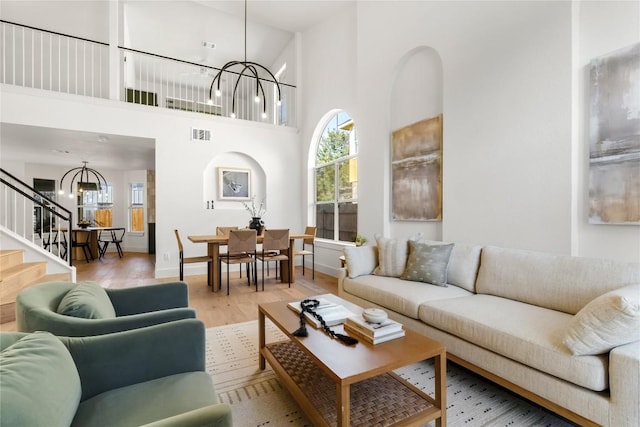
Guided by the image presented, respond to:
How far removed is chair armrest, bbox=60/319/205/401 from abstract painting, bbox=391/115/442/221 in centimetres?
295

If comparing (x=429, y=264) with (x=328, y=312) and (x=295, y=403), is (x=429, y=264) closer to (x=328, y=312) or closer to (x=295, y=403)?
(x=328, y=312)

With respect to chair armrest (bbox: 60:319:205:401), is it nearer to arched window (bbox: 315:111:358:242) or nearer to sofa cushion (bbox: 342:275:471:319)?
sofa cushion (bbox: 342:275:471:319)

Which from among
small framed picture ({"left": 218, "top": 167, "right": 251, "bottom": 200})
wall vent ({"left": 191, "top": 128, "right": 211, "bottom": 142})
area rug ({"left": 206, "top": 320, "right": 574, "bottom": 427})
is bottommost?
area rug ({"left": 206, "top": 320, "right": 574, "bottom": 427})

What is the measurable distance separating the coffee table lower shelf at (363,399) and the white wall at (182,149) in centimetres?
410

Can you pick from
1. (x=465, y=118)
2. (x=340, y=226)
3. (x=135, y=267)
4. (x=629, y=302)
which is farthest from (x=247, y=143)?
(x=629, y=302)

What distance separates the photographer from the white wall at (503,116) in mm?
2373

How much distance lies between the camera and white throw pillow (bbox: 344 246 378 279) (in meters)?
3.17

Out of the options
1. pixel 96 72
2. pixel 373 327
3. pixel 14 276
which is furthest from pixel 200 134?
pixel 373 327

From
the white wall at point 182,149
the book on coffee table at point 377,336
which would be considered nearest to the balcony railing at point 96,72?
the white wall at point 182,149

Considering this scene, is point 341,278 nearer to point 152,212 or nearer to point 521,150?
point 521,150

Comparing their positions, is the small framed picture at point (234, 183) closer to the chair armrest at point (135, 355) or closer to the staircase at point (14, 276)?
the staircase at point (14, 276)

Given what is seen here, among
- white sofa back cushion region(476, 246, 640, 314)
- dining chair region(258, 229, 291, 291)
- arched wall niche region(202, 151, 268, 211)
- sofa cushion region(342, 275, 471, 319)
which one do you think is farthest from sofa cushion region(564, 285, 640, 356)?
arched wall niche region(202, 151, 268, 211)

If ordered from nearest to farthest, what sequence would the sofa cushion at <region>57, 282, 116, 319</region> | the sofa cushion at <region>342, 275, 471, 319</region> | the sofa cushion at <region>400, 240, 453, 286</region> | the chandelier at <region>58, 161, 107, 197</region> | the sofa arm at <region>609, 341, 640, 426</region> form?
the sofa arm at <region>609, 341, 640, 426</region> → the sofa cushion at <region>57, 282, 116, 319</region> → the sofa cushion at <region>342, 275, 471, 319</region> → the sofa cushion at <region>400, 240, 453, 286</region> → the chandelier at <region>58, 161, 107, 197</region>

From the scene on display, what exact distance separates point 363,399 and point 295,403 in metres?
0.43
